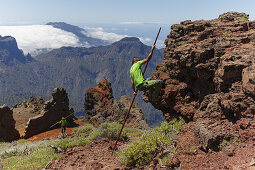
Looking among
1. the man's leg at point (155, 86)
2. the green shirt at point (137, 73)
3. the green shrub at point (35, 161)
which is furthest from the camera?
the green shrub at point (35, 161)

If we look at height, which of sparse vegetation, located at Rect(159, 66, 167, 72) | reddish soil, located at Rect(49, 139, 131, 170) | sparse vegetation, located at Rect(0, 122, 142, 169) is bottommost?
sparse vegetation, located at Rect(0, 122, 142, 169)

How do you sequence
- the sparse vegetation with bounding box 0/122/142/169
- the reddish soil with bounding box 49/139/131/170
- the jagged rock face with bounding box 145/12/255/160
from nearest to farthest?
1. the jagged rock face with bounding box 145/12/255/160
2. the reddish soil with bounding box 49/139/131/170
3. the sparse vegetation with bounding box 0/122/142/169

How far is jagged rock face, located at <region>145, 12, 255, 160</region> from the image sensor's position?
21.5 ft

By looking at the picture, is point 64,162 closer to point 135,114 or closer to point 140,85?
point 140,85

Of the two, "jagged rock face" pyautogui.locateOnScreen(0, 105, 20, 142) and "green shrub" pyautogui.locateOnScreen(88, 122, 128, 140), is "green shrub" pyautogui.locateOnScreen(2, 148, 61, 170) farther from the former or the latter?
"jagged rock face" pyautogui.locateOnScreen(0, 105, 20, 142)

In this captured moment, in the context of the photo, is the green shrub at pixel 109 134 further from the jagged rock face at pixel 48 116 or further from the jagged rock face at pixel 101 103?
the jagged rock face at pixel 101 103

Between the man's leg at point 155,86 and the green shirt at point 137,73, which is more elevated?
the green shirt at point 137,73

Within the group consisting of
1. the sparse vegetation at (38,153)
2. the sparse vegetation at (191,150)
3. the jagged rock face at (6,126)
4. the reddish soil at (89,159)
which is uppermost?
the sparse vegetation at (191,150)

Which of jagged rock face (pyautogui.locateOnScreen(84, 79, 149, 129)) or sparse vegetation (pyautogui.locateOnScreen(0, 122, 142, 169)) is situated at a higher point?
sparse vegetation (pyautogui.locateOnScreen(0, 122, 142, 169))

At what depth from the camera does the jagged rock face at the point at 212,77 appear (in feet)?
21.5

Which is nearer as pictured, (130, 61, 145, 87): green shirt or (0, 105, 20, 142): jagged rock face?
(130, 61, 145, 87): green shirt

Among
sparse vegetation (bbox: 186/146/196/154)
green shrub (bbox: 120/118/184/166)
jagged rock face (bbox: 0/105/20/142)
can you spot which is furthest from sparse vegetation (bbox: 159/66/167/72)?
jagged rock face (bbox: 0/105/20/142)

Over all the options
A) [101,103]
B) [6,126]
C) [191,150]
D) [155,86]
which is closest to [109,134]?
[155,86]

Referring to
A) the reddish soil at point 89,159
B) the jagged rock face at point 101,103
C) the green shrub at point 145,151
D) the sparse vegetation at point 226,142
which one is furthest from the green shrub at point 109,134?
the jagged rock face at point 101,103
